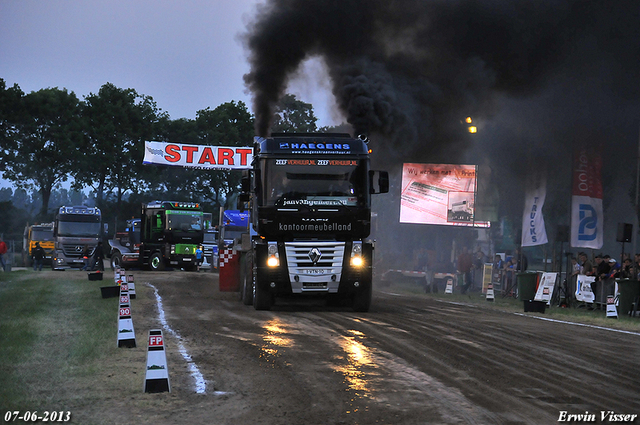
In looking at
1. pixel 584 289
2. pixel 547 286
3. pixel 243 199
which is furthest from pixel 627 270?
pixel 243 199

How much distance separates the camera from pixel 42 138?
55969mm

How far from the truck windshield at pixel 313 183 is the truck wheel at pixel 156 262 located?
25036 mm

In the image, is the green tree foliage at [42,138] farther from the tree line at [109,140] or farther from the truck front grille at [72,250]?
the truck front grille at [72,250]

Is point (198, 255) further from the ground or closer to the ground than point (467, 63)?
closer to the ground

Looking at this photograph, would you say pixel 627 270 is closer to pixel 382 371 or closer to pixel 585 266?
pixel 585 266

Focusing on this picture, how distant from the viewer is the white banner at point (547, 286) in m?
21.6

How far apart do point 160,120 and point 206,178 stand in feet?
21.3

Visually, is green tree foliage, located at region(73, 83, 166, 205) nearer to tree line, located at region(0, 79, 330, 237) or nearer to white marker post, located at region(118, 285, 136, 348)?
tree line, located at region(0, 79, 330, 237)

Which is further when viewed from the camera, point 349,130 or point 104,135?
point 104,135

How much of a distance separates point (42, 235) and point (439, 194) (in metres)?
25.8

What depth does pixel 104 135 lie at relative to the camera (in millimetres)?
58375

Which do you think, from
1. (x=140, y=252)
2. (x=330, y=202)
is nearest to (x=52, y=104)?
(x=140, y=252)

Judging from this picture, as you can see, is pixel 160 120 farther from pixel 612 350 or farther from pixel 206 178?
pixel 612 350

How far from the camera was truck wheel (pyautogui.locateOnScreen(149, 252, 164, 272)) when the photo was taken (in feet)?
127
